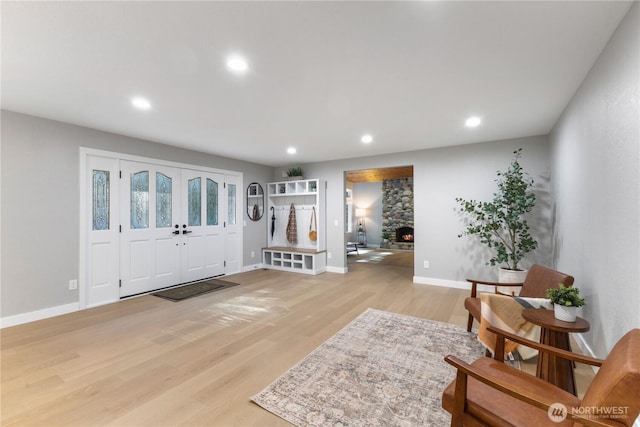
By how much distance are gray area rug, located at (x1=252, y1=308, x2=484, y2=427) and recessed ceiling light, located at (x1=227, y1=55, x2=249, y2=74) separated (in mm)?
2494

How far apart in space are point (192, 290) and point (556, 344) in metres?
4.68

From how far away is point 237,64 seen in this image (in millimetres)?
2189

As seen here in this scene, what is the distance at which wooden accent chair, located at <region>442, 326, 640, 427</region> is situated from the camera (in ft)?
3.14

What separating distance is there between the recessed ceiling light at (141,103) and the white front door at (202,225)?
2032 mm

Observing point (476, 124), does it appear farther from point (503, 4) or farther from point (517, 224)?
point (503, 4)

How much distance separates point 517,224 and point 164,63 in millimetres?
4630

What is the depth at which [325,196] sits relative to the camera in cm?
620

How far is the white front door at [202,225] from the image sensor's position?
5.03 metres

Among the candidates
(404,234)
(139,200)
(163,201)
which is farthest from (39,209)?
(404,234)

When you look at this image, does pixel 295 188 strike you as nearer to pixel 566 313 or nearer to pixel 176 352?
pixel 176 352

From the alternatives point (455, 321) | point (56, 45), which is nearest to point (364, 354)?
point (455, 321)

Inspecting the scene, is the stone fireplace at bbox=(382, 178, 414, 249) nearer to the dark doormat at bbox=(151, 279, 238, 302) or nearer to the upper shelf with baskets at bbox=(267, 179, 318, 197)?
the upper shelf with baskets at bbox=(267, 179, 318, 197)

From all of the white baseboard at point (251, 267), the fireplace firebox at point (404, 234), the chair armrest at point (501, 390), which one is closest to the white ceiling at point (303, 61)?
the chair armrest at point (501, 390)

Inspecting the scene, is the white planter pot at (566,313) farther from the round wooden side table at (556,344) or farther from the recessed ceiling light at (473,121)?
the recessed ceiling light at (473,121)
